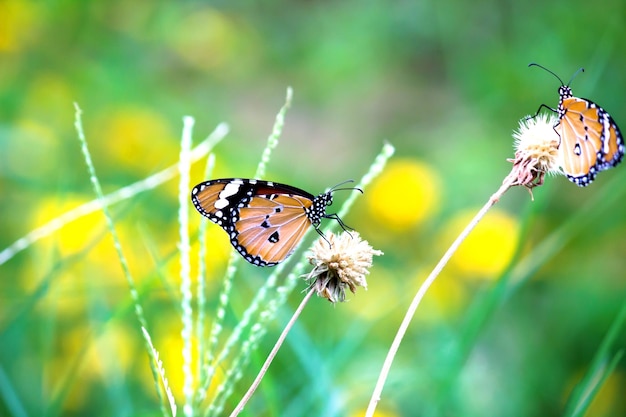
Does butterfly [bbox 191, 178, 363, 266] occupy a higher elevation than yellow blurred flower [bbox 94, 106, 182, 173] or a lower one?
lower

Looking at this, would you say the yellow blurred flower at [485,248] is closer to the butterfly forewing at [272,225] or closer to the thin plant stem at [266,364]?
the butterfly forewing at [272,225]

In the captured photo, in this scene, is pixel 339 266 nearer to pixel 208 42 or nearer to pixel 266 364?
pixel 266 364

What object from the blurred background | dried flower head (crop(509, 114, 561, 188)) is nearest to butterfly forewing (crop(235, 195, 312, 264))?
the blurred background

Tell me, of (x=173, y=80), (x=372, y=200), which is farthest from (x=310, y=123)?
(x=372, y=200)

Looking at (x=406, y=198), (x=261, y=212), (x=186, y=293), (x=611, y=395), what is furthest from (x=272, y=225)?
(x=406, y=198)

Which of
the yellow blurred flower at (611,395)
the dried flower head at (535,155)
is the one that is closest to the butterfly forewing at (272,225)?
the dried flower head at (535,155)

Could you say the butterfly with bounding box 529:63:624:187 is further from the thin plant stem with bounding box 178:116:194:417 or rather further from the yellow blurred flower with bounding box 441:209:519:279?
the yellow blurred flower with bounding box 441:209:519:279
